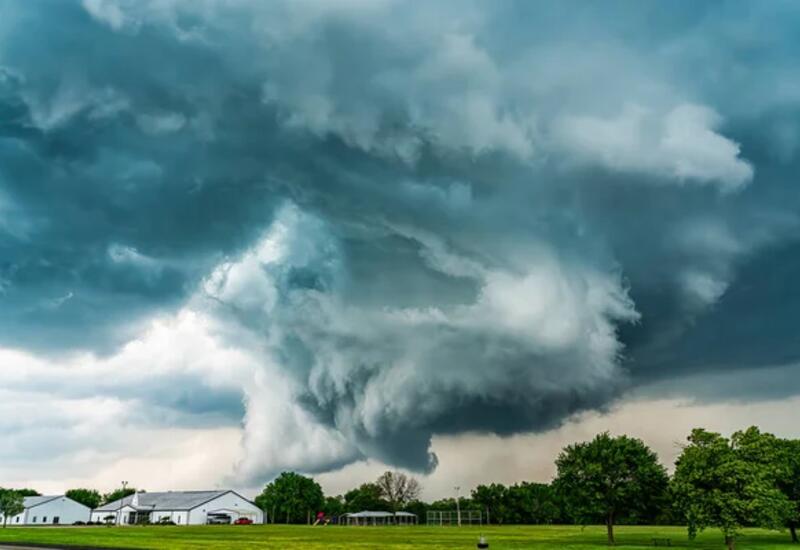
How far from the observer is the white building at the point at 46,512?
18300cm

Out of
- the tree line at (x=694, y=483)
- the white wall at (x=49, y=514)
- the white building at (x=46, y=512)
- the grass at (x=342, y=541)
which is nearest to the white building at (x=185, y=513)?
A: the white wall at (x=49, y=514)

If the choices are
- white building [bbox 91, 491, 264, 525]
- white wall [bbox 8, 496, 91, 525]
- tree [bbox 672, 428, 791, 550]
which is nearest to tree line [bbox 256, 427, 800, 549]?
tree [bbox 672, 428, 791, 550]

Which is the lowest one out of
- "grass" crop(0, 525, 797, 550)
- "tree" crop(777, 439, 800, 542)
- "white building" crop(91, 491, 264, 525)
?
"white building" crop(91, 491, 264, 525)

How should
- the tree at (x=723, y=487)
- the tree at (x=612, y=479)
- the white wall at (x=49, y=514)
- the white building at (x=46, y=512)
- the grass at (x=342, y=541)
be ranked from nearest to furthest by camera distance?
the tree at (x=723, y=487) < the grass at (x=342, y=541) < the tree at (x=612, y=479) < the white wall at (x=49, y=514) < the white building at (x=46, y=512)

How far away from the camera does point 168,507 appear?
634ft

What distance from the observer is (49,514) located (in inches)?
7485

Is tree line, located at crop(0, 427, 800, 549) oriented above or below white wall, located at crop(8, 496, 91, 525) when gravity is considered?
above

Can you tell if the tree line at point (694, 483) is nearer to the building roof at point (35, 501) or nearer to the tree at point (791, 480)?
the tree at point (791, 480)

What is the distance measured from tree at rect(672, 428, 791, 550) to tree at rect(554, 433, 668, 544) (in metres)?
15.1

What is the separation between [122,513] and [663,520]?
15436 centimetres

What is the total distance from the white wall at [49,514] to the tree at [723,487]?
607 feet

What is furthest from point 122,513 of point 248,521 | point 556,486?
point 556,486

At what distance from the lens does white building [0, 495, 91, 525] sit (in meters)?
183

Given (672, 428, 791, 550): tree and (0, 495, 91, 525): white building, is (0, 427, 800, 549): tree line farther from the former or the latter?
(0, 495, 91, 525): white building
